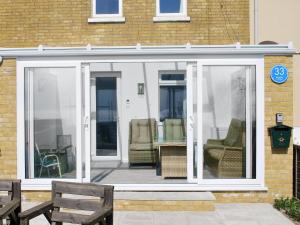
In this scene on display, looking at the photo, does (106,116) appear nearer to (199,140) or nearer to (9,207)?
(199,140)

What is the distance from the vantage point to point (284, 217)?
7.27m

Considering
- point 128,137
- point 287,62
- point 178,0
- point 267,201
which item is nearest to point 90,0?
point 178,0

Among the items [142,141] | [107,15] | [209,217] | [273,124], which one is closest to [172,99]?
[142,141]

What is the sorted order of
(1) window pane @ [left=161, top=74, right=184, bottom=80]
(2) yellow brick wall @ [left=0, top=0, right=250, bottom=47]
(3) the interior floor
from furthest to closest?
(1) window pane @ [left=161, top=74, right=184, bottom=80] → (2) yellow brick wall @ [left=0, top=0, right=250, bottom=47] → (3) the interior floor

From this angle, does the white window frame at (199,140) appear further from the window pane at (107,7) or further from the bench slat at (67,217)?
the window pane at (107,7)

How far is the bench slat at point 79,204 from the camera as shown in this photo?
16.2ft

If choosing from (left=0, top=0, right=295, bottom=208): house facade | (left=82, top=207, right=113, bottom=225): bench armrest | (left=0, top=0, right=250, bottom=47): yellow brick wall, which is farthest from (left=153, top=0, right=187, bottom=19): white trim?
(left=82, top=207, right=113, bottom=225): bench armrest

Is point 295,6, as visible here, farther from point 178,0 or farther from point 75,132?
point 75,132

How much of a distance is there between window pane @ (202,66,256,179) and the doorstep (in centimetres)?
Result: 81

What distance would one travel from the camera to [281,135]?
320 inches

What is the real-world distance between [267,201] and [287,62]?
2581mm

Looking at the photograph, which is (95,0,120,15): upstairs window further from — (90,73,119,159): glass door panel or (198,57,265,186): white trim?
(198,57,265,186): white trim

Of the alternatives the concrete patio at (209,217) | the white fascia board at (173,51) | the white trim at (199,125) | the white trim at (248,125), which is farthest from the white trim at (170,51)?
the concrete patio at (209,217)

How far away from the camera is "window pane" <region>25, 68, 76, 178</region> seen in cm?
838
